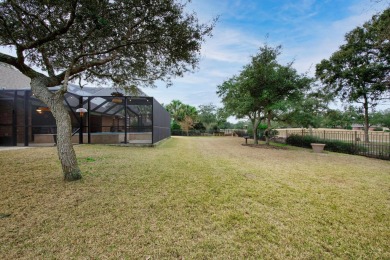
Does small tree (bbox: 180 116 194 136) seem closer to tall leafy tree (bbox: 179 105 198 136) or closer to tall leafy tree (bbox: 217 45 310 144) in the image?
tall leafy tree (bbox: 179 105 198 136)

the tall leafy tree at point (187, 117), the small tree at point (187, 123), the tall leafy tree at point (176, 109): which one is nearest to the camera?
the small tree at point (187, 123)

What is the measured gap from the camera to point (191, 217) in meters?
2.56

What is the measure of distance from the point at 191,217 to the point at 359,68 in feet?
48.5

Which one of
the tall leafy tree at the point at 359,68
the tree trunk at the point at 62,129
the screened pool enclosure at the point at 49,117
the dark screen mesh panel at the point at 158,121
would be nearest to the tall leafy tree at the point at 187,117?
the dark screen mesh panel at the point at 158,121

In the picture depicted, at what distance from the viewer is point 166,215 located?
2.60 m

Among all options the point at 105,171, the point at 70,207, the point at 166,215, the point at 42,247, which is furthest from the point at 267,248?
the point at 105,171

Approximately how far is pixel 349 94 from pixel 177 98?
967 inches

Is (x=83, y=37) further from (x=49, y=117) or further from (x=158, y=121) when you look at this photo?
(x=49, y=117)

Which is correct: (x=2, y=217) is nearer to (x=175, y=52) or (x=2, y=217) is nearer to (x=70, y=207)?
(x=70, y=207)

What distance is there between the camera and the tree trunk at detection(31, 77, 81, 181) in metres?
3.93

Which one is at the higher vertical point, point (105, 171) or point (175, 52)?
point (175, 52)

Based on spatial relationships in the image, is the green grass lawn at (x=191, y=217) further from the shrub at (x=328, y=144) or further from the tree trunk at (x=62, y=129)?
the shrub at (x=328, y=144)

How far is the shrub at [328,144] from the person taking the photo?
10.00 metres

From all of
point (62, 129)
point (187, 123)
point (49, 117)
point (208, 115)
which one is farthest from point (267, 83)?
point (208, 115)
